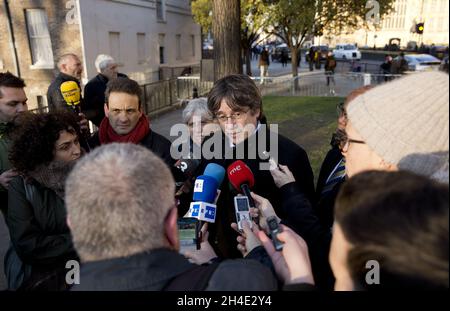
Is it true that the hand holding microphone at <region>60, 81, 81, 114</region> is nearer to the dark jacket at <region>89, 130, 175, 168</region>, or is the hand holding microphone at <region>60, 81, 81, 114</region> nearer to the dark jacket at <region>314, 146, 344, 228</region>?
the dark jacket at <region>89, 130, 175, 168</region>

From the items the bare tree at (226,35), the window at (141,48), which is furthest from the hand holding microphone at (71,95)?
the window at (141,48)

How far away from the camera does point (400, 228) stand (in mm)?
877

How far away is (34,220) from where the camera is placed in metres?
2.04

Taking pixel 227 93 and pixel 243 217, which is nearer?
pixel 243 217

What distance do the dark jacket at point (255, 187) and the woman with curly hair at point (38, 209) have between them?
0.88m

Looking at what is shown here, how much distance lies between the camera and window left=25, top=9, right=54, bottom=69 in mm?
13133

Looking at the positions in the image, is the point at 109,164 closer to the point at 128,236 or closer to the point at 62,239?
the point at 128,236

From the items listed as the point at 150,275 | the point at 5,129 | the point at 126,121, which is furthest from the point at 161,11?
the point at 150,275

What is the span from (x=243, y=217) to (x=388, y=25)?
209 ft

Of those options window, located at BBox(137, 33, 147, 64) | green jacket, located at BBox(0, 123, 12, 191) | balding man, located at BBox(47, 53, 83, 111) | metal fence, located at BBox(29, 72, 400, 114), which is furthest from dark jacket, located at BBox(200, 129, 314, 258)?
window, located at BBox(137, 33, 147, 64)

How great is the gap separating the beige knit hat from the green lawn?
16.5ft

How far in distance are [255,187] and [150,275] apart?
4.31 feet

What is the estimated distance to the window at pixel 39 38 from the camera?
43.1ft

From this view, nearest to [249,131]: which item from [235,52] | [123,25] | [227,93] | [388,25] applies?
[227,93]
